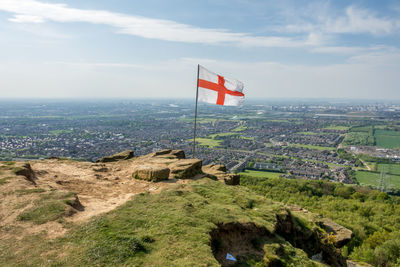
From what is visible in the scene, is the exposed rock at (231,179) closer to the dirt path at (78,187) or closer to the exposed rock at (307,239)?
the dirt path at (78,187)

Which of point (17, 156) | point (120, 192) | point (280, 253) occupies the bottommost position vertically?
point (17, 156)

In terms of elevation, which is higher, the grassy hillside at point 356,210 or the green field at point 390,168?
the grassy hillside at point 356,210

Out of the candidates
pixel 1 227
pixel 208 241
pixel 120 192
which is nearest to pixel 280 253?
pixel 208 241

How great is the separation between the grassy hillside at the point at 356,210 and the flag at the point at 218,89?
65.2ft

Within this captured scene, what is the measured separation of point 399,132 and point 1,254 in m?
193

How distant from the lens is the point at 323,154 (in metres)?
100

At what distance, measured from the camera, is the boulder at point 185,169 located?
18381mm

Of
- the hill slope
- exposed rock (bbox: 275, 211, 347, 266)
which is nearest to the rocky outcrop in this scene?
the hill slope

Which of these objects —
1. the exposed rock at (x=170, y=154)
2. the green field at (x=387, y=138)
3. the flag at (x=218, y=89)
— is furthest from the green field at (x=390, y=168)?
the exposed rock at (x=170, y=154)

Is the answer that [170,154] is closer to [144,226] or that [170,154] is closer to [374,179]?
[144,226]

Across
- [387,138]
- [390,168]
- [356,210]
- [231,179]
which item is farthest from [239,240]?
[387,138]

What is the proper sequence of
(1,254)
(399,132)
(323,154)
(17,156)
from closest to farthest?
(1,254) → (17,156) → (323,154) → (399,132)

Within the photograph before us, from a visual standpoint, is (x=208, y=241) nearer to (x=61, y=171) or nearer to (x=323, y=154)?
(x=61, y=171)

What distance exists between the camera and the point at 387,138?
135500 millimetres
